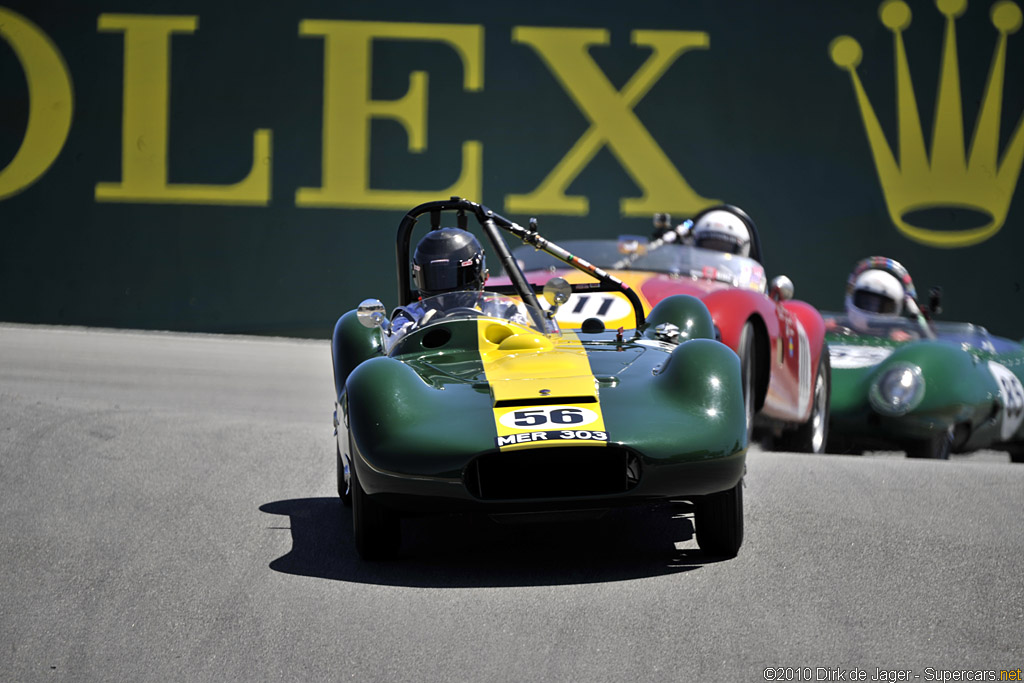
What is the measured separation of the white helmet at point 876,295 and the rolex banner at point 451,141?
2.24 meters

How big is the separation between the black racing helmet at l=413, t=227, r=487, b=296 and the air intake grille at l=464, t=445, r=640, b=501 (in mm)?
1441

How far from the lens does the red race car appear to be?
6.78 m

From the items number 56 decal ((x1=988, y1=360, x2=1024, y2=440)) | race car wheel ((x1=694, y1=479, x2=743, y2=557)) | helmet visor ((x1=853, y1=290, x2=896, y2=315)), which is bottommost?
number 56 decal ((x1=988, y1=360, x2=1024, y2=440))

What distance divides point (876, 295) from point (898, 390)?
1.65 m

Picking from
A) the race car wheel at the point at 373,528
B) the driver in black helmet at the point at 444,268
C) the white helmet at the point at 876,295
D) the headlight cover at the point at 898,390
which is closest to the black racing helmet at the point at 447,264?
the driver in black helmet at the point at 444,268

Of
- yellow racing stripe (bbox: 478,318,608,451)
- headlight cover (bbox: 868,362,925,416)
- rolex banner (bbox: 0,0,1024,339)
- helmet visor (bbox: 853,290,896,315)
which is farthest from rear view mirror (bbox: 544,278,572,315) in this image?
rolex banner (bbox: 0,0,1024,339)

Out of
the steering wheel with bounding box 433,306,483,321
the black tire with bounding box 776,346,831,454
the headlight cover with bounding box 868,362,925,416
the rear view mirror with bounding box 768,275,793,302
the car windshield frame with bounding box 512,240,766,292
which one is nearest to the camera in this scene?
the steering wheel with bounding box 433,306,483,321

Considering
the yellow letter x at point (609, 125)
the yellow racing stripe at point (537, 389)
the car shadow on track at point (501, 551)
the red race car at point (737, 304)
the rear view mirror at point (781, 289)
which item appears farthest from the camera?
the yellow letter x at point (609, 125)

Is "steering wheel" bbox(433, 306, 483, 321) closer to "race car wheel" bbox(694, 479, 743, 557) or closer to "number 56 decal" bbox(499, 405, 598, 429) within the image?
"number 56 decal" bbox(499, 405, 598, 429)

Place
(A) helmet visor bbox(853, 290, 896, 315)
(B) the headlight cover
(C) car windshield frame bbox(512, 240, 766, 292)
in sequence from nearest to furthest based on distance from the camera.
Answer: (B) the headlight cover, (C) car windshield frame bbox(512, 240, 766, 292), (A) helmet visor bbox(853, 290, 896, 315)

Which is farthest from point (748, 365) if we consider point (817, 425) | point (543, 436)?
point (543, 436)

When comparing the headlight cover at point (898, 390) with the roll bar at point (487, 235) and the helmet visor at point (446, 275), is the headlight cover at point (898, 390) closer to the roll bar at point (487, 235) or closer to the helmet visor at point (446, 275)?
the roll bar at point (487, 235)

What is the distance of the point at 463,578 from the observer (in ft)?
12.7

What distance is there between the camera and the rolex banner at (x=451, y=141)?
11422 mm
